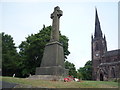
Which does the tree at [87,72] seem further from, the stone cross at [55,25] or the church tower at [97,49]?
the stone cross at [55,25]

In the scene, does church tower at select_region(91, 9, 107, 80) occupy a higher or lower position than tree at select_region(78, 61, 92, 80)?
higher

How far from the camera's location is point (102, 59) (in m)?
62.6

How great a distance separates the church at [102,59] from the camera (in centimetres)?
5433

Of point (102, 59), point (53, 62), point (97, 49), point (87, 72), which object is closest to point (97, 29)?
point (97, 49)

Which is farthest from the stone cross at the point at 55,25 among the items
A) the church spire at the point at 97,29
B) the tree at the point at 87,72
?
the tree at the point at 87,72

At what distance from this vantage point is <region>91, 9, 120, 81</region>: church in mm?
54325

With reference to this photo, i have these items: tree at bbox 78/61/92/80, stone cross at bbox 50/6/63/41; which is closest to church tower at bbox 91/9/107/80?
tree at bbox 78/61/92/80

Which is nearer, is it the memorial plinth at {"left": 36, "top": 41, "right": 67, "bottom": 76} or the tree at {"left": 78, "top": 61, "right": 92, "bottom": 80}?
the memorial plinth at {"left": 36, "top": 41, "right": 67, "bottom": 76}

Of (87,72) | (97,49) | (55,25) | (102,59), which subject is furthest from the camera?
(87,72)

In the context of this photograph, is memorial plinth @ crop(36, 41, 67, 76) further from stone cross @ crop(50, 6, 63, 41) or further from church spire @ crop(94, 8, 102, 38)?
church spire @ crop(94, 8, 102, 38)

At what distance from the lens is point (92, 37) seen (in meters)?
69.7

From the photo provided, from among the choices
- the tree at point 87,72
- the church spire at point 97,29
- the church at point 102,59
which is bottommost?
the tree at point 87,72

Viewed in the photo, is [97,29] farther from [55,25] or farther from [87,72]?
[55,25]

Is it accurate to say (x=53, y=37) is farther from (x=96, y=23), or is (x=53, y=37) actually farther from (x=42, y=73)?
(x=96, y=23)
